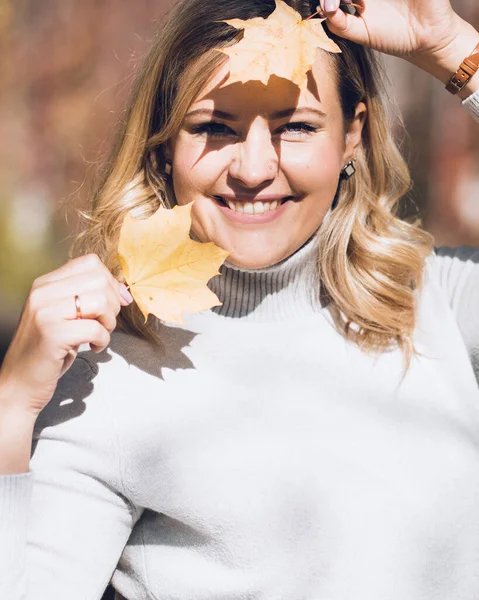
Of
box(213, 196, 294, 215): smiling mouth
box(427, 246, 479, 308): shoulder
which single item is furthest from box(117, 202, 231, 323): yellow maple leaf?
box(427, 246, 479, 308): shoulder

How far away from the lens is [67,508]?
1.72m

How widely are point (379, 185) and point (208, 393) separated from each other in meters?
0.68

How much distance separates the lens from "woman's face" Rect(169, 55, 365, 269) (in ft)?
5.94

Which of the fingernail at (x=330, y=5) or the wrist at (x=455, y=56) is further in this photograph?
the wrist at (x=455, y=56)

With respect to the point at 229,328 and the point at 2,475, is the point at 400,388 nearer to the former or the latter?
the point at 229,328

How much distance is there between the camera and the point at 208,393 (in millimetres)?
1867

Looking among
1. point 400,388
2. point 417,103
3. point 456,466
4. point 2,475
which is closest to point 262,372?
point 400,388

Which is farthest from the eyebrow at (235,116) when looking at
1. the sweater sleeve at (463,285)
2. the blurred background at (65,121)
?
the blurred background at (65,121)

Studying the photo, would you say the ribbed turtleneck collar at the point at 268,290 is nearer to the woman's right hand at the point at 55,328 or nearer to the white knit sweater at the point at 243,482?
the white knit sweater at the point at 243,482

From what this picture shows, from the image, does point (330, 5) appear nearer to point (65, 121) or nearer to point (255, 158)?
point (255, 158)

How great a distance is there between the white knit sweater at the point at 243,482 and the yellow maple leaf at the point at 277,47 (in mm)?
397

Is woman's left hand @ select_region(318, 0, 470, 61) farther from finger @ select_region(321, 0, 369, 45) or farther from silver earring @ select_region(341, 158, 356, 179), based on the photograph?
silver earring @ select_region(341, 158, 356, 179)

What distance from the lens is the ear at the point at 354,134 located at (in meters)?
2.06

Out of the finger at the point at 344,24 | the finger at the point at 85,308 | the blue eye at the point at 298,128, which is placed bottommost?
the finger at the point at 85,308
